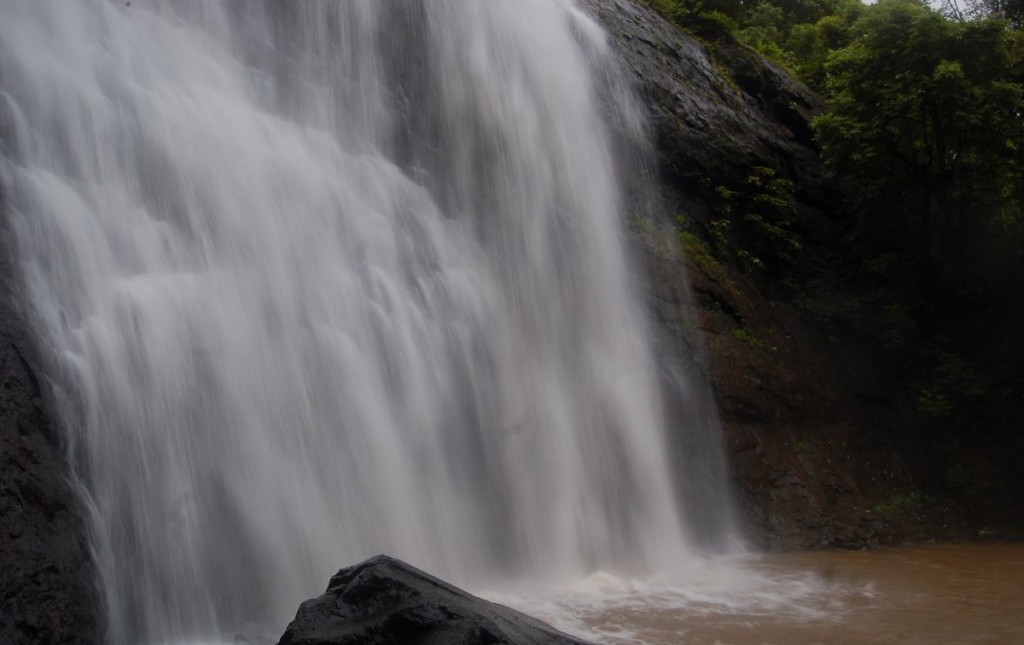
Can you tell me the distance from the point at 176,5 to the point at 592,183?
18.2ft

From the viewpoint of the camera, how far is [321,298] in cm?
881

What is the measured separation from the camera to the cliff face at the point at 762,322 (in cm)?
1208

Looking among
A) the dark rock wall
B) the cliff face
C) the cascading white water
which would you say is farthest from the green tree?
the dark rock wall

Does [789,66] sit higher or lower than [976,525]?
higher

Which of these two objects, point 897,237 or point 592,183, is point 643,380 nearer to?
point 592,183

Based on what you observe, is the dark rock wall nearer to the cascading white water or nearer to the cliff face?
the cascading white water

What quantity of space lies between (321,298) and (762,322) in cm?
712

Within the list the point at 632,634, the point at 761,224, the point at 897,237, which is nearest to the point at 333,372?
the point at 632,634

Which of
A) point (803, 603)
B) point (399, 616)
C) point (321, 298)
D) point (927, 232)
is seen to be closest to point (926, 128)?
point (927, 232)

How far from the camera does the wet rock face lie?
17.9 feet

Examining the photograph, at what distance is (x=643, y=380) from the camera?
38.6ft

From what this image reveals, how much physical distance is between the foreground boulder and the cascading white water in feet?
6.16

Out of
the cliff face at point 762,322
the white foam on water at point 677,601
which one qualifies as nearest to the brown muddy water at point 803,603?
the white foam on water at point 677,601

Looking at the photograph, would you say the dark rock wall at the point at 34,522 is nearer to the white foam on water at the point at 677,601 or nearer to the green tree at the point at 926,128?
the white foam on water at the point at 677,601
